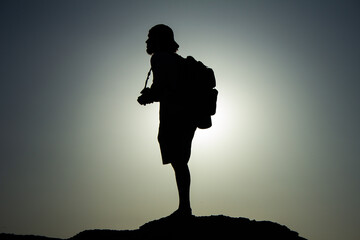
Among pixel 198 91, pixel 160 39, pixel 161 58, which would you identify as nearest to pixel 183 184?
pixel 198 91

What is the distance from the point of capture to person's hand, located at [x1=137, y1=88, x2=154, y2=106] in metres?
4.70

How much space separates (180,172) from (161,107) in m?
1.04

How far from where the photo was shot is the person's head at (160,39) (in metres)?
4.95

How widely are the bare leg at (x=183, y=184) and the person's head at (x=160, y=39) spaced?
186 centimetres

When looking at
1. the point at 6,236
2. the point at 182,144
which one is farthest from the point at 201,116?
the point at 6,236

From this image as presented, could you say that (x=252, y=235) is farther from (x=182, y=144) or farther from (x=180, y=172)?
(x=182, y=144)

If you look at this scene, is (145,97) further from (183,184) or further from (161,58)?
(183,184)

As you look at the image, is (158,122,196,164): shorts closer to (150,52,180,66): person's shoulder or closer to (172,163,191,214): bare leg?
(172,163,191,214): bare leg

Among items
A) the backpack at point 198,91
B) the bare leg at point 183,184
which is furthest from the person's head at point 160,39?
the bare leg at point 183,184

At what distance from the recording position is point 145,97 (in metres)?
4.75

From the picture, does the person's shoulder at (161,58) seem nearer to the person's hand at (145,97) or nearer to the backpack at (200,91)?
the backpack at (200,91)

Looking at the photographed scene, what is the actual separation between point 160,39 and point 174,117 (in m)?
1.29

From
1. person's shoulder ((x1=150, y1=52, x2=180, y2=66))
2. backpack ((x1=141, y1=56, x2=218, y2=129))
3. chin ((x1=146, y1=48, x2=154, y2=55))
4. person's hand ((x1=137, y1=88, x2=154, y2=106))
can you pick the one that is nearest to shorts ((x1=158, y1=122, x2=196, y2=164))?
backpack ((x1=141, y1=56, x2=218, y2=129))

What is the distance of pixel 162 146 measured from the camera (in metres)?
4.79
